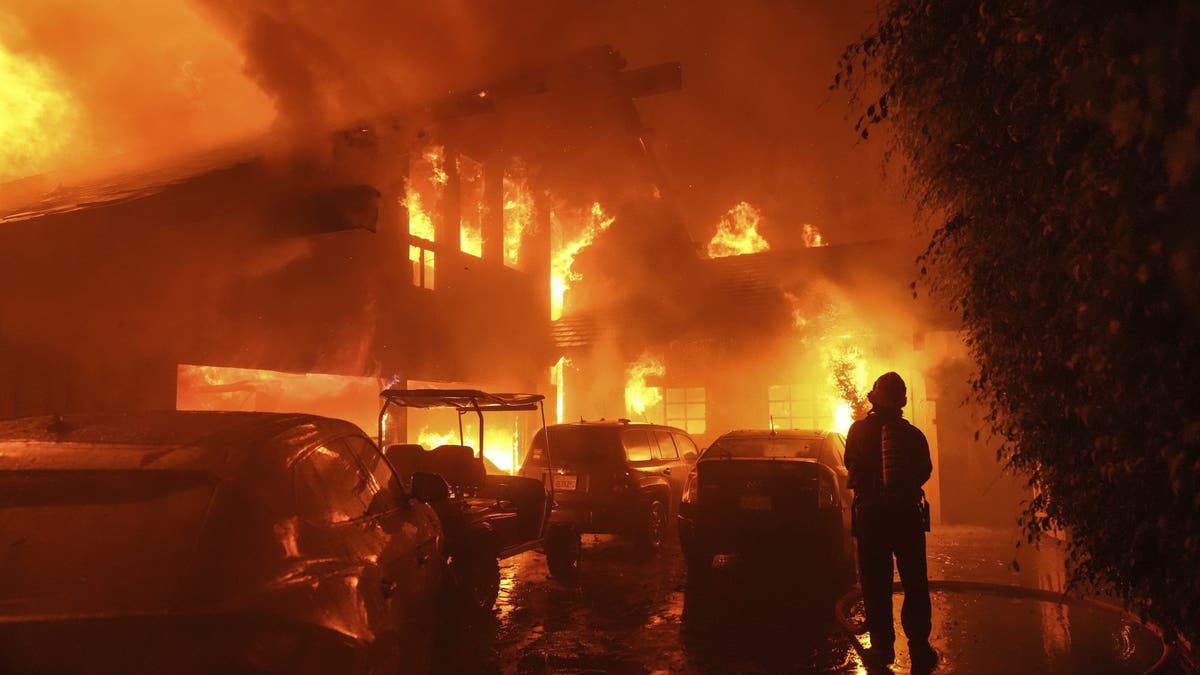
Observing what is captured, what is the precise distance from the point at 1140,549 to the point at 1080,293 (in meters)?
1.15

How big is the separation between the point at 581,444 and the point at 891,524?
6000 mm

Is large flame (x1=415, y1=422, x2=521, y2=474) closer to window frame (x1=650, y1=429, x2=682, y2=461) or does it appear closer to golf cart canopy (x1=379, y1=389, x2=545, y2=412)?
window frame (x1=650, y1=429, x2=682, y2=461)

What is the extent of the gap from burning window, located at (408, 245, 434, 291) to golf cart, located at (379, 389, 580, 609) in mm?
7690

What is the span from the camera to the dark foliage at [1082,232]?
2648mm

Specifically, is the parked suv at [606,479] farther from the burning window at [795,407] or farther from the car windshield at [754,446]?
the burning window at [795,407]

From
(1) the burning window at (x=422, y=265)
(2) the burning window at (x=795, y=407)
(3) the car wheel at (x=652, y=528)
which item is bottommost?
(3) the car wheel at (x=652, y=528)

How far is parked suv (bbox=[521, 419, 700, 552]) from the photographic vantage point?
1091 cm

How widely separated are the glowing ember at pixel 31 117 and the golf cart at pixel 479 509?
10.9 metres

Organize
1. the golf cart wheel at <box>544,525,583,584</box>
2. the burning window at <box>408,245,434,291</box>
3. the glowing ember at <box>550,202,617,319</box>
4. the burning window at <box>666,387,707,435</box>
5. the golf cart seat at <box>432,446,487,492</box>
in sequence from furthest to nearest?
the glowing ember at <box>550,202,617,319</box> → the burning window at <box>666,387,707,435</box> → the burning window at <box>408,245,434,291</box> → the golf cart wheel at <box>544,525,583,584</box> → the golf cart seat at <box>432,446,487,492</box>

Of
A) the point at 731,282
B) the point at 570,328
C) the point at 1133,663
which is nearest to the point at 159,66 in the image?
the point at 570,328

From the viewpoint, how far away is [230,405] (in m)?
14.3

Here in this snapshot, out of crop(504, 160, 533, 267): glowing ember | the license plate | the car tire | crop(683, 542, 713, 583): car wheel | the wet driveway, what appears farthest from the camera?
crop(504, 160, 533, 267): glowing ember

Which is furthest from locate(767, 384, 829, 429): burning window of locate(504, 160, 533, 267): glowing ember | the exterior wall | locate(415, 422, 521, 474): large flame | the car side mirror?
the car side mirror

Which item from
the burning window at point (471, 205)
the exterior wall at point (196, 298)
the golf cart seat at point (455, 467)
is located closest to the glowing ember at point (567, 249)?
the burning window at point (471, 205)
